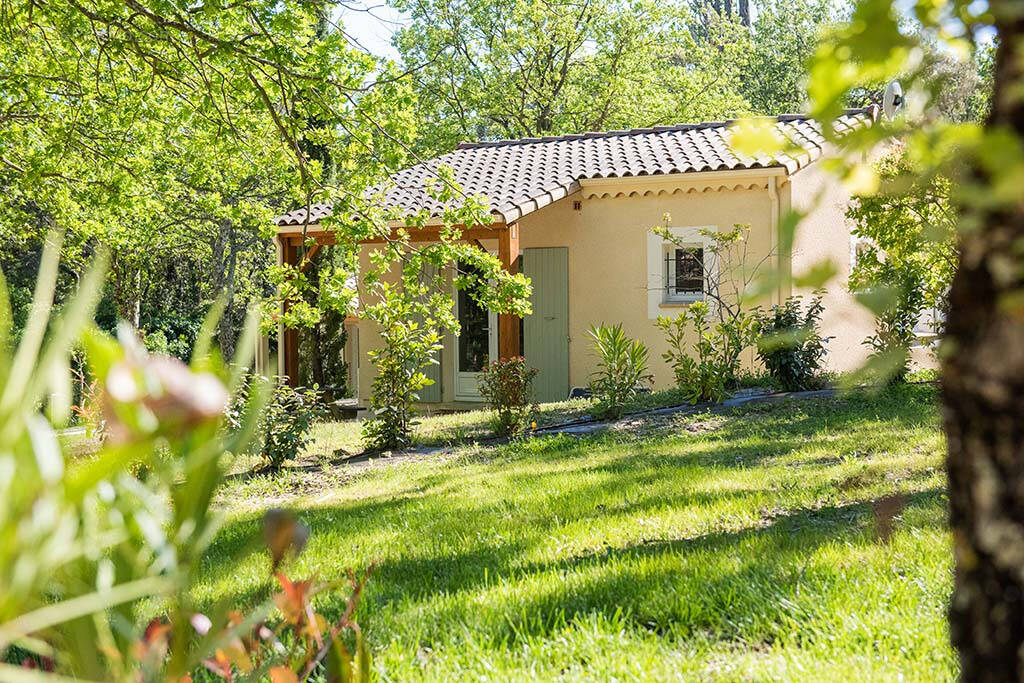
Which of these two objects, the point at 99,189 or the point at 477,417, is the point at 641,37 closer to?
the point at 477,417

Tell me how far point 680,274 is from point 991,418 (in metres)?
13.1

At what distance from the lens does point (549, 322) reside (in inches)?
559

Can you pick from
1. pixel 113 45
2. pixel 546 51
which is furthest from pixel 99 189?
pixel 546 51

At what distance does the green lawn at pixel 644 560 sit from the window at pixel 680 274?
5991 millimetres

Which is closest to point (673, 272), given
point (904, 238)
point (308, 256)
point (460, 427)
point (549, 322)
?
point (549, 322)

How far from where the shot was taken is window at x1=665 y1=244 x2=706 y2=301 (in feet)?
44.4

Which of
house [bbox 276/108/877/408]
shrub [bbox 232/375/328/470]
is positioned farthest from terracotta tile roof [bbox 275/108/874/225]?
shrub [bbox 232/375/328/470]

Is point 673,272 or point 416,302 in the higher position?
point 673,272

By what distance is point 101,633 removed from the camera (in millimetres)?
1188

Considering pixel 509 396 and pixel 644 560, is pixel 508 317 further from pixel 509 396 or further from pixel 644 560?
pixel 644 560

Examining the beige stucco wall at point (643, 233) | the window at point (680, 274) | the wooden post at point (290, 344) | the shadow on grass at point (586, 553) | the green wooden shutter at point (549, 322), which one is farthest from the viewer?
the wooden post at point (290, 344)

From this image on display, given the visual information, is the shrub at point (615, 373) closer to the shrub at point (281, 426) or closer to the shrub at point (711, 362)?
the shrub at point (711, 362)

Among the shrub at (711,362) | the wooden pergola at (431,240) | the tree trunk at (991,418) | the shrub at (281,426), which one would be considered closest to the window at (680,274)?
the shrub at (711,362)

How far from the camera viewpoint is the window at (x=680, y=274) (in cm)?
1354
